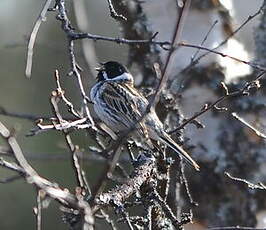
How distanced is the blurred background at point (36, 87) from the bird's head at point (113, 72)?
12.7 feet

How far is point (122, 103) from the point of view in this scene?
5.62 meters

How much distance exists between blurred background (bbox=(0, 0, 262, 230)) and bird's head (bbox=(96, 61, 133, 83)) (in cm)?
388

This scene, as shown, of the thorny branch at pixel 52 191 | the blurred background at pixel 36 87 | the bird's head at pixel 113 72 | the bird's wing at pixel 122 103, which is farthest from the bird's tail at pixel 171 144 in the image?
the blurred background at pixel 36 87

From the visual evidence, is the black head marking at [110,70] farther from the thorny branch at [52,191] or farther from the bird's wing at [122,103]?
the thorny branch at [52,191]

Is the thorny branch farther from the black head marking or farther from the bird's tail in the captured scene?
the black head marking

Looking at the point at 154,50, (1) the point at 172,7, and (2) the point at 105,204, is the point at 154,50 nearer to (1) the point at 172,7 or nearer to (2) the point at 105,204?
(1) the point at 172,7

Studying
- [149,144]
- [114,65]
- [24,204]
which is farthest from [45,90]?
[149,144]

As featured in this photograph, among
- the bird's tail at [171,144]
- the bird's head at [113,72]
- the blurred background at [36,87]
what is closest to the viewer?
the bird's tail at [171,144]

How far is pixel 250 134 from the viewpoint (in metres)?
5.27

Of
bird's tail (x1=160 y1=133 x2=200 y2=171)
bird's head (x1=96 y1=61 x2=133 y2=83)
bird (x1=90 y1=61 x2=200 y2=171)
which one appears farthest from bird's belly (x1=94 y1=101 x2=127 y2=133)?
bird's tail (x1=160 y1=133 x2=200 y2=171)

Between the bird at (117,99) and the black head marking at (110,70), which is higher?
the black head marking at (110,70)

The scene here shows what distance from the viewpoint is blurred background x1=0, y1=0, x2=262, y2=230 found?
1159cm

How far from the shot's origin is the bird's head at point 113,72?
19.0 feet

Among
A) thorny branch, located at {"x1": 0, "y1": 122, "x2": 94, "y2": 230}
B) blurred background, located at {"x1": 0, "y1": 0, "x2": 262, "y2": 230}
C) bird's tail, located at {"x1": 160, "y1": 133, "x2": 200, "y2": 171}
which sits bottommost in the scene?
thorny branch, located at {"x1": 0, "y1": 122, "x2": 94, "y2": 230}
